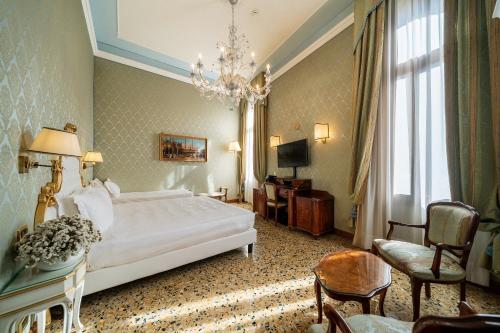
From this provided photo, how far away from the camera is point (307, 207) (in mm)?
3223

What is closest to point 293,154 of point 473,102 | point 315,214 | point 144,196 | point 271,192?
point 271,192

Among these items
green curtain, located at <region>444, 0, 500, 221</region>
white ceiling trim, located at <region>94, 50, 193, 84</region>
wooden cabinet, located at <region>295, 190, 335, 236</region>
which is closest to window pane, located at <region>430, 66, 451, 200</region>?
green curtain, located at <region>444, 0, 500, 221</region>

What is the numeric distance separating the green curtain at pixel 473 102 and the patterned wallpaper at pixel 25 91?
3.53 metres

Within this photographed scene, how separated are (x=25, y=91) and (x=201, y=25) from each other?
9.87 feet

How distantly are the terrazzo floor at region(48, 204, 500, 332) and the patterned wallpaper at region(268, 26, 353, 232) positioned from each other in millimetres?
1428

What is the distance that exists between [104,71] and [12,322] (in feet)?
15.1

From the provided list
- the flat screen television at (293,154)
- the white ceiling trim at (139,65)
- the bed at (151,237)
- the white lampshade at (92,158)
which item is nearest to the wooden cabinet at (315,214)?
the flat screen television at (293,154)

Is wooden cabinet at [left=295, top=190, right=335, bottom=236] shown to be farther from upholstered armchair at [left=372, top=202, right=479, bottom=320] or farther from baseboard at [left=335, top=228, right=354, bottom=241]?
upholstered armchair at [left=372, top=202, right=479, bottom=320]

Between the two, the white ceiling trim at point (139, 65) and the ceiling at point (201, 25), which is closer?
the ceiling at point (201, 25)

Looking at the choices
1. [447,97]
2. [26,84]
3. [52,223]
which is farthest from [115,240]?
[447,97]

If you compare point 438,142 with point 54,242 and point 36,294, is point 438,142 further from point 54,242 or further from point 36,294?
point 36,294

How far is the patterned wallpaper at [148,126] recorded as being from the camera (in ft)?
13.1

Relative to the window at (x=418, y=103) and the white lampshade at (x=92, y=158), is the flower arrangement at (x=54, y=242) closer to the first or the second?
the white lampshade at (x=92, y=158)

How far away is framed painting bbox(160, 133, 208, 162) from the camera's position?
4.65 meters
